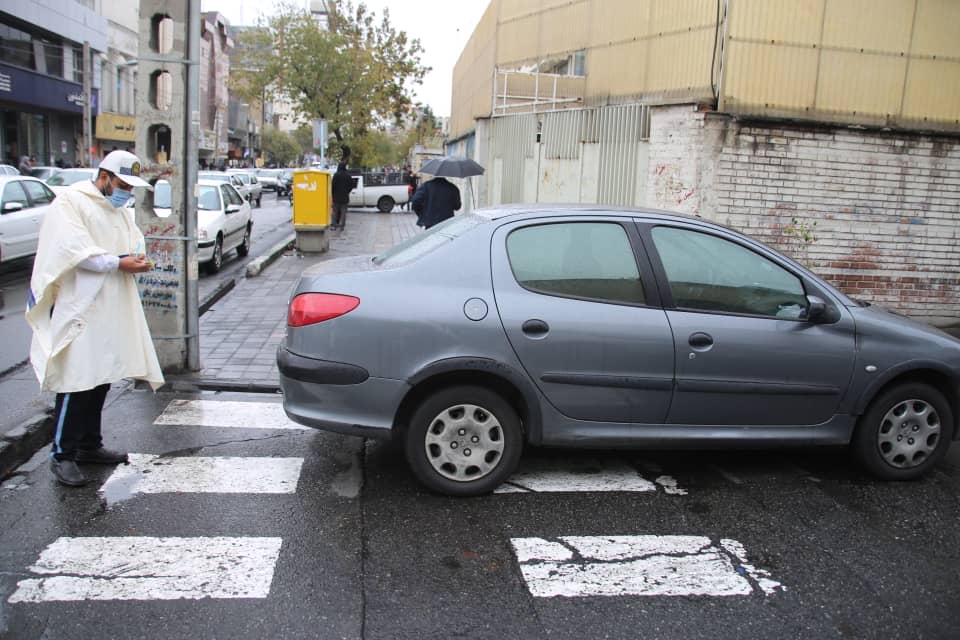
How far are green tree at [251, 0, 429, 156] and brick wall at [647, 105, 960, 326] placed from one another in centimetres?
1835

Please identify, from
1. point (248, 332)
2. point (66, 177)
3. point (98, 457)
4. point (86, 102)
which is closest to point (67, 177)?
point (66, 177)

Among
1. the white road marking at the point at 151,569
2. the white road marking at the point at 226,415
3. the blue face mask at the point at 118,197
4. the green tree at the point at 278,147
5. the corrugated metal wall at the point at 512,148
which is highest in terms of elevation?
the green tree at the point at 278,147

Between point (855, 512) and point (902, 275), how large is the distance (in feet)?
23.8

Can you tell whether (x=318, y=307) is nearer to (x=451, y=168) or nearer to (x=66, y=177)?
(x=451, y=168)

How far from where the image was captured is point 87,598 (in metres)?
3.41

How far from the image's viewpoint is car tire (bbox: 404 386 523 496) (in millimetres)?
4461

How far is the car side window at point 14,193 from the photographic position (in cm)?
1276

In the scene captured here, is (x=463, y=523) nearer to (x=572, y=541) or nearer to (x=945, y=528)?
(x=572, y=541)

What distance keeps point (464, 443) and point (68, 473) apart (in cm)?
226

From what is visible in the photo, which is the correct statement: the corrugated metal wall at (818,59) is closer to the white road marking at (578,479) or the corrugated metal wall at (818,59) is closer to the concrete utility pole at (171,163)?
the concrete utility pole at (171,163)

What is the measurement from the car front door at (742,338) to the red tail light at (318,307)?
5.91 feet

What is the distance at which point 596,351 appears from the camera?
4.54m

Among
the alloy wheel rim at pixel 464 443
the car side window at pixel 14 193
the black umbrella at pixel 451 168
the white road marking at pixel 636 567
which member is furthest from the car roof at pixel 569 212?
the car side window at pixel 14 193

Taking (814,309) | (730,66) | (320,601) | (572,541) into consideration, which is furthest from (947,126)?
(320,601)
